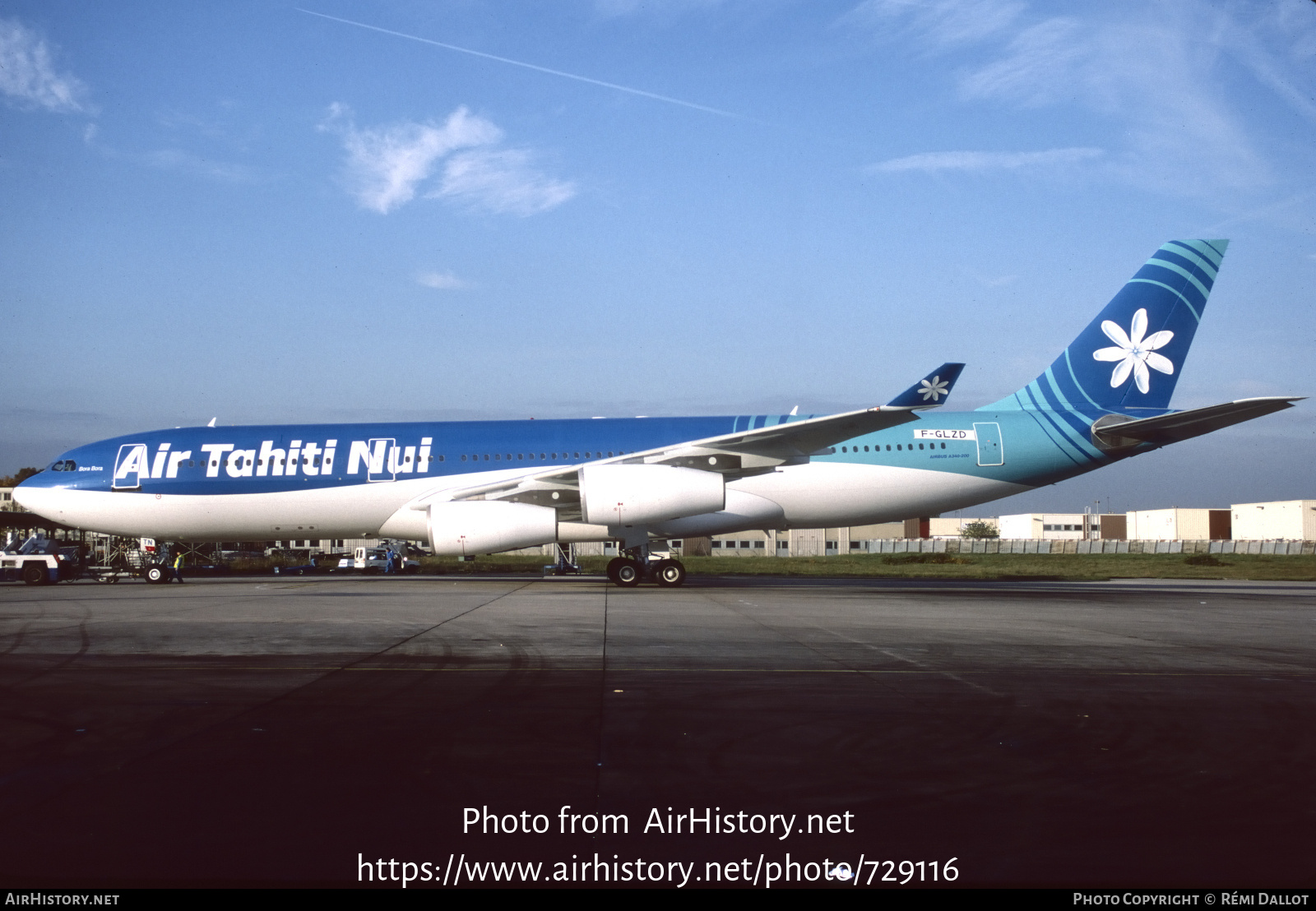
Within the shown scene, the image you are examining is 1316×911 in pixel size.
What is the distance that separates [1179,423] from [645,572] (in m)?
12.0

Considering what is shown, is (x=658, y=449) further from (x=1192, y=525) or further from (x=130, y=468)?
(x=1192, y=525)

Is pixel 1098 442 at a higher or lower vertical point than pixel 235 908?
higher

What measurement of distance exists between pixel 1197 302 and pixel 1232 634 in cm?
1421

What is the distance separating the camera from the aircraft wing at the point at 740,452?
63.1 feet

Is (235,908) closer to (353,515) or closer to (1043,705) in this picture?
(1043,705)

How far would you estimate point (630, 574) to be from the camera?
70.6 ft

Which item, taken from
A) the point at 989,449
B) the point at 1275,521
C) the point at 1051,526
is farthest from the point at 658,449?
the point at 1051,526

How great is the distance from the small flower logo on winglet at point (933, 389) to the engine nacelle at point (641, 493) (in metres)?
4.47

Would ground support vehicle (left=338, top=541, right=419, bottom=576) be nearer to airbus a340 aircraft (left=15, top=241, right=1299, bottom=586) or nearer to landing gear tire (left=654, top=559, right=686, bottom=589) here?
airbus a340 aircraft (left=15, top=241, right=1299, bottom=586)

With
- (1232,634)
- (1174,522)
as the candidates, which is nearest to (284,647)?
(1232,634)

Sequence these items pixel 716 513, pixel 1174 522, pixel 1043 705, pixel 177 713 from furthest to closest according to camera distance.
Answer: pixel 1174 522 < pixel 716 513 < pixel 1043 705 < pixel 177 713

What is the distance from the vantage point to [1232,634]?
1187 centimetres

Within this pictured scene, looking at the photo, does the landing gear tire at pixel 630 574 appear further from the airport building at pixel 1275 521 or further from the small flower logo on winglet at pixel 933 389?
the airport building at pixel 1275 521

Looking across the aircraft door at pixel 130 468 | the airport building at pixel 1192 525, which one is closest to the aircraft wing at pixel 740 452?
the aircraft door at pixel 130 468
